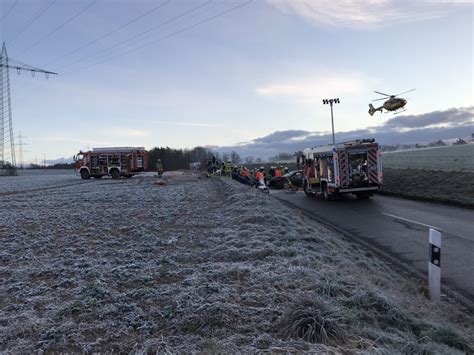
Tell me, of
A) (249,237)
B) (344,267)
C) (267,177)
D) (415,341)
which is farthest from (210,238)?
(267,177)

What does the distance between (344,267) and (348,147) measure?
1423cm

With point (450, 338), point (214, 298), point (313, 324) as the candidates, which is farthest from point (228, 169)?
point (313, 324)

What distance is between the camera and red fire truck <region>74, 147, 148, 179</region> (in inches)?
1647

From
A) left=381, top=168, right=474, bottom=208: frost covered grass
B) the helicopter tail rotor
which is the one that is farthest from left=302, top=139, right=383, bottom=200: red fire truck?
the helicopter tail rotor

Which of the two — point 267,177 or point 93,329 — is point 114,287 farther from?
→ point 267,177

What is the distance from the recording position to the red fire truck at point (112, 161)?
41844 millimetres

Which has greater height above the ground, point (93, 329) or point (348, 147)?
point (348, 147)

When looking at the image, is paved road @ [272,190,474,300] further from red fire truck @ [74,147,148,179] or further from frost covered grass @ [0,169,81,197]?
red fire truck @ [74,147,148,179]

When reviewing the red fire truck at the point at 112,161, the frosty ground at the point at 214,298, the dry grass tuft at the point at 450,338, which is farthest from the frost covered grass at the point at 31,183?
the dry grass tuft at the point at 450,338

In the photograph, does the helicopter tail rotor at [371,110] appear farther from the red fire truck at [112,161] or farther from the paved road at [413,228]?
the red fire truck at [112,161]

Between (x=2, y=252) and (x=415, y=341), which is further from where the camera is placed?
(x=2, y=252)

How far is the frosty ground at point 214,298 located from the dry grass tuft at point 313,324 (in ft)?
0.03

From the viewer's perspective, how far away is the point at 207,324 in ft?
13.1

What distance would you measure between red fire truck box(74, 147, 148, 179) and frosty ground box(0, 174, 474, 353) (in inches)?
1329
